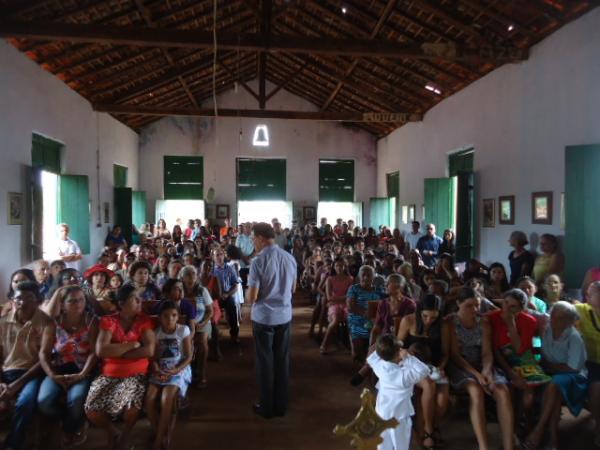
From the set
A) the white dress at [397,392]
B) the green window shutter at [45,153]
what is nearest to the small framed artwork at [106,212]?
the green window shutter at [45,153]

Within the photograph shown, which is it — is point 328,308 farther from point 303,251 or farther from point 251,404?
point 303,251

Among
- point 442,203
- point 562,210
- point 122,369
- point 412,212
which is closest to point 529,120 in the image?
point 562,210

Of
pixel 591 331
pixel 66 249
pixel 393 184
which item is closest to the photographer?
pixel 591 331

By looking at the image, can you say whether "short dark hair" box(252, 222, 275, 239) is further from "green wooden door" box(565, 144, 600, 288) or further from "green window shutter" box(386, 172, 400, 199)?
"green window shutter" box(386, 172, 400, 199)

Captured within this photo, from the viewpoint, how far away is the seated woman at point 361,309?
4.96m

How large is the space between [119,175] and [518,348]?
11171mm

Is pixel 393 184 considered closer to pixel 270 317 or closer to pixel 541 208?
pixel 541 208

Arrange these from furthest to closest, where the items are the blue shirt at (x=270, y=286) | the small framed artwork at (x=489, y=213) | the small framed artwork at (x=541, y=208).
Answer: the small framed artwork at (x=489, y=213) → the small framed artwork at (x=541, y=208) → the blue shirt at (x=270, y=286)

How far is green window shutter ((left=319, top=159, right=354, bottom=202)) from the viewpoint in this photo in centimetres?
1518

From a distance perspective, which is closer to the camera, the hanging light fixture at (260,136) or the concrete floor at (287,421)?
the concrete floor at (287,421)

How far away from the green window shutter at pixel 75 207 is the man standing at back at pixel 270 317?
20.5 feet

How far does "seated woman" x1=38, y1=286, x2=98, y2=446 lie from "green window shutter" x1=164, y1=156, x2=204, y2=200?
1144 centimetres

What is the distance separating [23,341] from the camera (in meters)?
3.27

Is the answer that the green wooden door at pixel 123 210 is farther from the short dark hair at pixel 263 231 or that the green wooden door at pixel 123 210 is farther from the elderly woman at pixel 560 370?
the elderly woman at pixel 560 370
